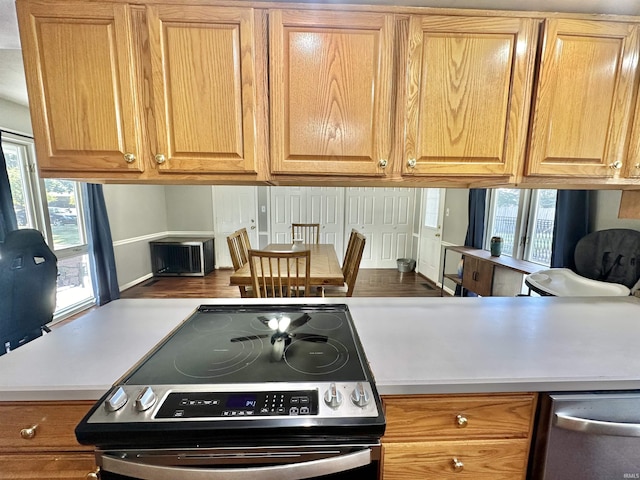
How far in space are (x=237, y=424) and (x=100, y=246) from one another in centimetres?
380

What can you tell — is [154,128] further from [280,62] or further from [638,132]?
[638,132]

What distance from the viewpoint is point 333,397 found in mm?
732

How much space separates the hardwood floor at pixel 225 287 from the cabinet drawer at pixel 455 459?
10.3 ft

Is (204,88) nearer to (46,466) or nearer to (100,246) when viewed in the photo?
(46,466)

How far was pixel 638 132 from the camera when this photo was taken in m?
1.08

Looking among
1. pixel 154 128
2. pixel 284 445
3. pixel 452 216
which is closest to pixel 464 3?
pixel 154 128

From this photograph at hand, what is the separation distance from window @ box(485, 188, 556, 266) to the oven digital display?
2.59 meters

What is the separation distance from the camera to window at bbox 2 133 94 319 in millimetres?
2826

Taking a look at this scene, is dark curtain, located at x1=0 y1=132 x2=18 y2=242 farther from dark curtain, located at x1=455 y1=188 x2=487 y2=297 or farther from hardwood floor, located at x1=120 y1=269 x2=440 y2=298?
dark curtain, located at x1=455 y1=188 x2=487 y2=297

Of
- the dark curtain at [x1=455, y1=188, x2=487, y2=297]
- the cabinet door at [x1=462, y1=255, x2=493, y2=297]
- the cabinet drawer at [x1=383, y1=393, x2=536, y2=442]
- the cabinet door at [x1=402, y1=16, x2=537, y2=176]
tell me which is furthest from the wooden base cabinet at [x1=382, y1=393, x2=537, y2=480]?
the dark curtain at [x1=455, y1=188, x2=487, y2=297]

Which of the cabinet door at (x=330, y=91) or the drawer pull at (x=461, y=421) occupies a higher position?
the cabinet door at (x=330, y=91)

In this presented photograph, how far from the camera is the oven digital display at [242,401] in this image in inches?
28.5

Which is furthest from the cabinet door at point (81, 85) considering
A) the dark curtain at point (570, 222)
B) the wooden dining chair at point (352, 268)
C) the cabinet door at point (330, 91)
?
the dark curtain at point (570, 222)

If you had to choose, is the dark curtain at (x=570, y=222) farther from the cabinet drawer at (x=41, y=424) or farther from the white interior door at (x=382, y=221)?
the white interior door at (x=382, y=221)
